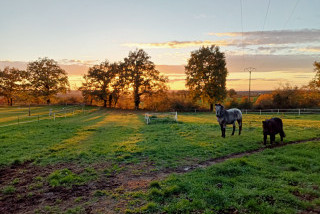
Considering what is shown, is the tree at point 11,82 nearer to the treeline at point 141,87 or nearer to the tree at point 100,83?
the treeline at point 141,87

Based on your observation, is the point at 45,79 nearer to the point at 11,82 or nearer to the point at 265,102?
the point at 11,82

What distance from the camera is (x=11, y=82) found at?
51469 millimetres

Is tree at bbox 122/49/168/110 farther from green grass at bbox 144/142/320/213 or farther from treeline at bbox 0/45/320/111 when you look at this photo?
green grass at bbox 144/142/320/213

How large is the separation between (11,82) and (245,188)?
206 ft

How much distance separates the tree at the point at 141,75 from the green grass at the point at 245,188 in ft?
127

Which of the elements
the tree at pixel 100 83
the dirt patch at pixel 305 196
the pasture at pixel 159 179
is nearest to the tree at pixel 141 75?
the tree at pixel 100 83

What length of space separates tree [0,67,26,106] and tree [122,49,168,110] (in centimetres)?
2851

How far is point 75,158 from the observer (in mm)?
9430

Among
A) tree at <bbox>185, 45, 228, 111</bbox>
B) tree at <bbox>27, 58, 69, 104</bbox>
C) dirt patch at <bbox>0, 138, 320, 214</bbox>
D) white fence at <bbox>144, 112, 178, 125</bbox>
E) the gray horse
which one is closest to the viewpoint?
dirt patch at <bbox>0, 138, 320, 214</bbox>

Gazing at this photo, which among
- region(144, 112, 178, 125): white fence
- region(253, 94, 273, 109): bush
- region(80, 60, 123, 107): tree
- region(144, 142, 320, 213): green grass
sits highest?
region(80, 60, 123, 107): tree

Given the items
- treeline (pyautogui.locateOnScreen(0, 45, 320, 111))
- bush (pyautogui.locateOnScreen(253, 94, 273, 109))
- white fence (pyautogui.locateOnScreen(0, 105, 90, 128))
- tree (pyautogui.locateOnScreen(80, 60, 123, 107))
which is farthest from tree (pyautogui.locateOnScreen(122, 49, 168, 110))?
bush (pyautogui.locateOnScreen(253, 94, 273, 109))

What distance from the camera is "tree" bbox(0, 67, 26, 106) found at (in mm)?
50469

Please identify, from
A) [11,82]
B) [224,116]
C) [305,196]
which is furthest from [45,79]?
A: [305,196]

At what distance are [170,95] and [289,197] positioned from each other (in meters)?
45.6
